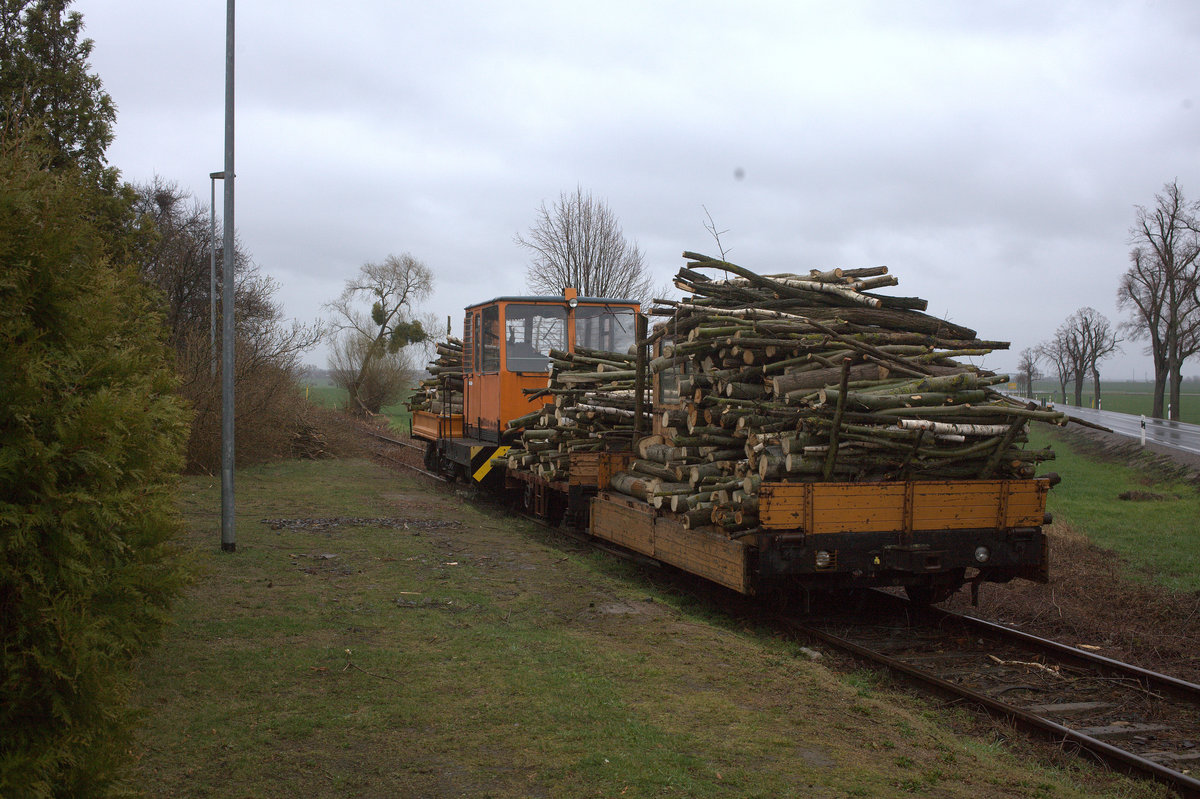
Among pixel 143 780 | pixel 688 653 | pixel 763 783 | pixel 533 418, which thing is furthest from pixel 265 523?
pixel 763 783

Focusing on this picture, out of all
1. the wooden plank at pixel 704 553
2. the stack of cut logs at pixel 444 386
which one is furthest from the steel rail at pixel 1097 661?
the stack of cut logs at pixel 444 386

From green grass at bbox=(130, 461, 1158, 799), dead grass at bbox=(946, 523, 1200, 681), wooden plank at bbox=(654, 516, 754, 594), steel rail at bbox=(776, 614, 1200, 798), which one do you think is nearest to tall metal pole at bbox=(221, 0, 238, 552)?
green grass at bbox=(130, 461, 1158, 799)

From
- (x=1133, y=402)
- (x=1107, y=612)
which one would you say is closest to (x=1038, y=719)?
(x=1107, y=612)

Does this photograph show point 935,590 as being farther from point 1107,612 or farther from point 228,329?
point 228,329

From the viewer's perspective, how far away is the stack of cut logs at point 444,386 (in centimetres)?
1748

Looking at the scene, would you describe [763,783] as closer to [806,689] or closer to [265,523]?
[806,689]

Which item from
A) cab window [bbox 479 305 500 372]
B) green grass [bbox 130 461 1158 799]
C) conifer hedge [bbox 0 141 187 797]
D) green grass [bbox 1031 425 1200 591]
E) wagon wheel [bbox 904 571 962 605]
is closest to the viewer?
conifer hedge [bbox 0 141 187 797]

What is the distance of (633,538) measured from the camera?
31.3ft

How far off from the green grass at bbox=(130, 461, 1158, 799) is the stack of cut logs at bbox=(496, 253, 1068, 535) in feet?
4.64

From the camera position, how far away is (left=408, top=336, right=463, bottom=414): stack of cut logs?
1748 cm

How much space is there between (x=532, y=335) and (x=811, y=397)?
301 inches

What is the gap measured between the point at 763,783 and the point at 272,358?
723 inches

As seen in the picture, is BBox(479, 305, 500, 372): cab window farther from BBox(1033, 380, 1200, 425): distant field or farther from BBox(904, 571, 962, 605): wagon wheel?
BBox(1033, 380, 1200, 425): distant field

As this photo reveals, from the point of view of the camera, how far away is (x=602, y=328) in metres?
14.6
